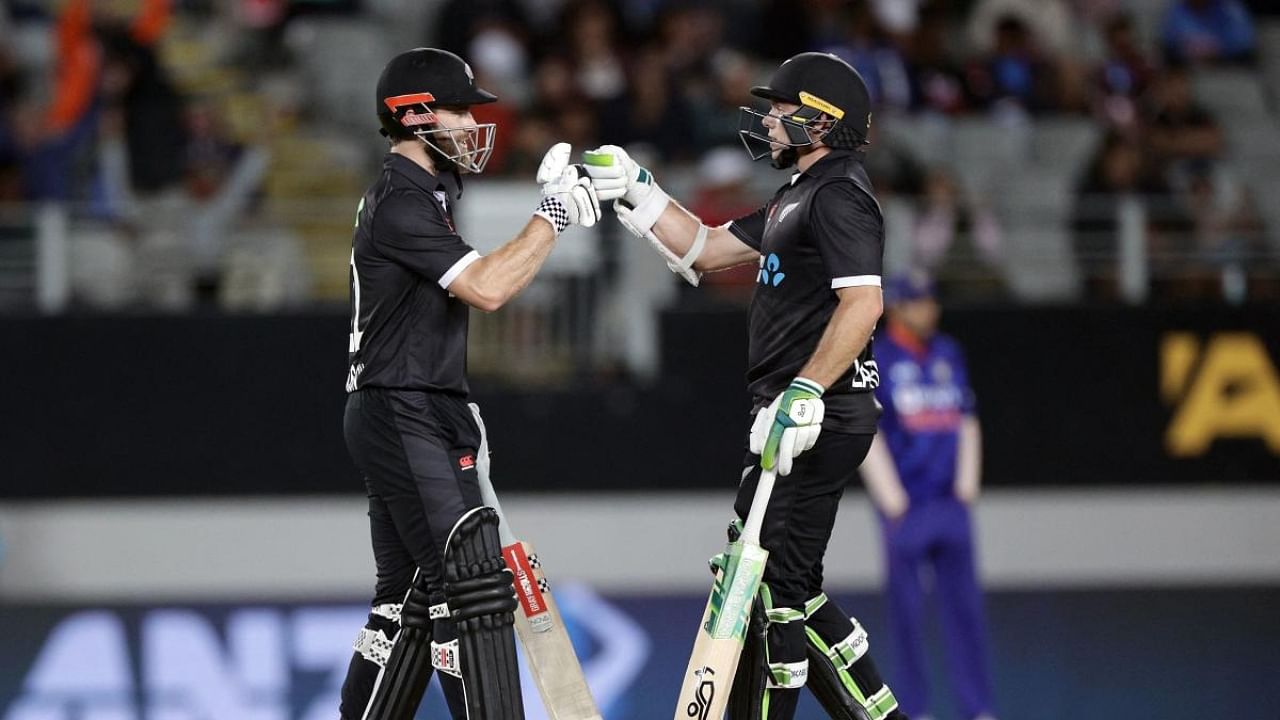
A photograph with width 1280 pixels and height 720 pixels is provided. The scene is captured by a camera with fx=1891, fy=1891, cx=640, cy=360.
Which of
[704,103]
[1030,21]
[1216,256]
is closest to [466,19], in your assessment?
[704,103]

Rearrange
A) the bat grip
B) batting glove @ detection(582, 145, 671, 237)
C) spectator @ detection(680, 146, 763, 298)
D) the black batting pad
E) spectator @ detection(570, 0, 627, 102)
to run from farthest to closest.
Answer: spectator @ detection(570, 0, 627, 102)
spectator @ detection(680, 146, 763, 298)
batting glove @ detection(582, 145, 671, 237)
the bat grip
the black batting pad

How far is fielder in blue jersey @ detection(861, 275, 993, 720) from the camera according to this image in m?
7.19

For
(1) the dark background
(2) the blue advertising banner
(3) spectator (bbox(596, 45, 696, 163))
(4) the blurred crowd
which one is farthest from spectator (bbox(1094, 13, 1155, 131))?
(2) the blue advertising banner

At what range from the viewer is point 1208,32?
1199 centimetres

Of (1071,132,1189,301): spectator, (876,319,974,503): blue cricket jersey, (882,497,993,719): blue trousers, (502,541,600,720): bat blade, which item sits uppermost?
(1071,132,1189,301): spectator

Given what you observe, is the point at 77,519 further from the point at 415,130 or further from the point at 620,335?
the point at 415,130

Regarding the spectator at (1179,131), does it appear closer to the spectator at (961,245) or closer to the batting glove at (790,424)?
the spectator at (961,245)

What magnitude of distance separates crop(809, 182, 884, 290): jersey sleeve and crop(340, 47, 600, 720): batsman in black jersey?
0.68m

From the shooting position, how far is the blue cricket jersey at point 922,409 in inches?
289

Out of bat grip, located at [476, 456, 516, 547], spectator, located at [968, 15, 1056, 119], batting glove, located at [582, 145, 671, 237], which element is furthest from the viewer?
spectator, located at [968, 15, 1056, 119]

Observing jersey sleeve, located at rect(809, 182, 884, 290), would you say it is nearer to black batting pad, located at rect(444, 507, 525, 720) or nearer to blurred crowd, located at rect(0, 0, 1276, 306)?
black batting pad, located at rect(444, 507, 525, 720)

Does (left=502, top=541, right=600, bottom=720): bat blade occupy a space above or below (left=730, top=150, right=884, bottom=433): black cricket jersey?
below

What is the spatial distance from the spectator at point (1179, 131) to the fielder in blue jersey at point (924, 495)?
13.0ft

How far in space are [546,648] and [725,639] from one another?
0.59m
